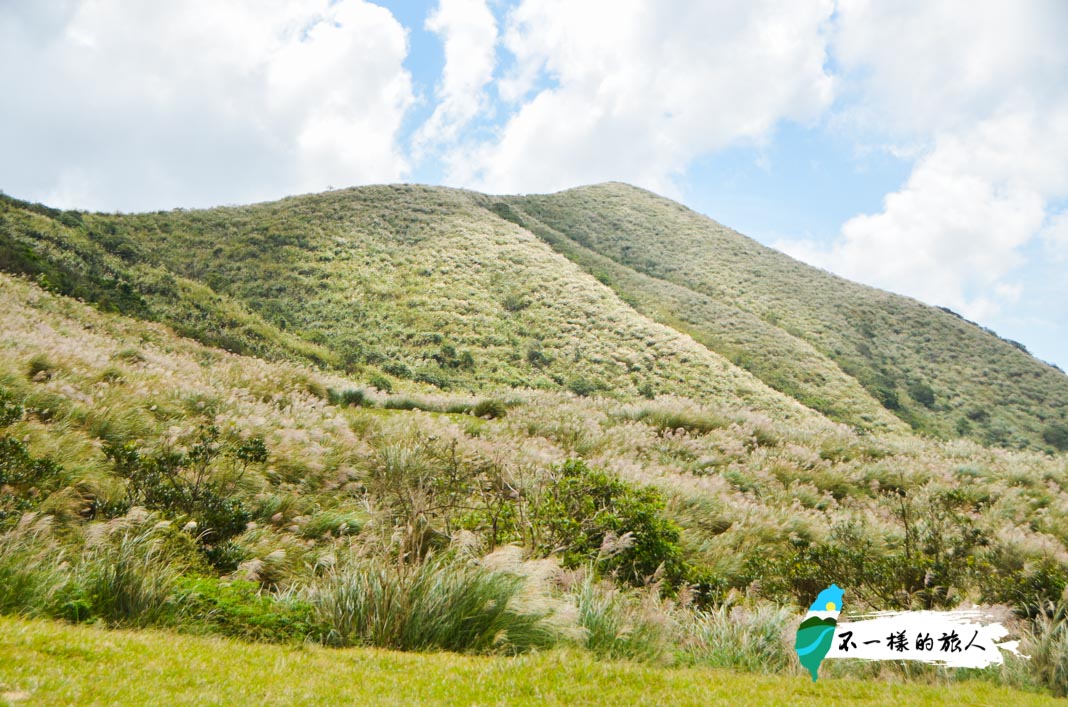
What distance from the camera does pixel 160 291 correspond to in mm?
32031

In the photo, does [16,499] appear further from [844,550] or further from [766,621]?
[844,550]

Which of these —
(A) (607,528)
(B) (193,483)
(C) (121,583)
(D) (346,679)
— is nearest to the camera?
(D) (346,679)

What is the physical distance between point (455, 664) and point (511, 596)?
1011mm

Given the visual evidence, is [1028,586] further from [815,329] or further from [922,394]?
[815,329]

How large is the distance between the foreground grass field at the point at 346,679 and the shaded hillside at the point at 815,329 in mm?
38892

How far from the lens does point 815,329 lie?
57969 millimetres

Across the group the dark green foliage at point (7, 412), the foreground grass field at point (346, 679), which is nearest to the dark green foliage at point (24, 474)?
the dark green foliage at point (7, 412)

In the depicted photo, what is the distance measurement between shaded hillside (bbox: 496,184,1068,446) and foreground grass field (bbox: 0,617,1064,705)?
3889cm

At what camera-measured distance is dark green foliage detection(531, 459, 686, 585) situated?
7.38 meters

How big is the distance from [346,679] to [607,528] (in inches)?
177

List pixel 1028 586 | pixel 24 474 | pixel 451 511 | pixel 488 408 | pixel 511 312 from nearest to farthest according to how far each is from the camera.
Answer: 1. pixel 24 474
2. pixel 1028 586
3. pixel 451 511
4. pixel 488 408
5. pixel 511 312

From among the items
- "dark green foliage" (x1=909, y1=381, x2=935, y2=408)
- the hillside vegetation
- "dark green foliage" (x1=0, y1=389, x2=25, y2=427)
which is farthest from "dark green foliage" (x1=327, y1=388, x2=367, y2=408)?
"dark green foliage" (x1=909, y1=381, x2=935, y2=408)

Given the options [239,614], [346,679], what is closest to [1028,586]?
[346,679]

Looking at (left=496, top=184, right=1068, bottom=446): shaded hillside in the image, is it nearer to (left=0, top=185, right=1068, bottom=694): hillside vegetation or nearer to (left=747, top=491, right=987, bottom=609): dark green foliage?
(left=0, top=185, right=1068, bottom=694): hillside vegetation
